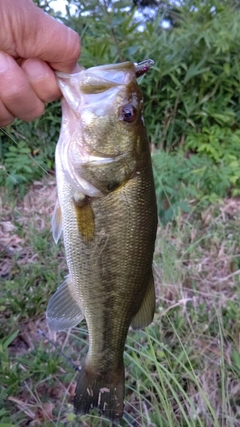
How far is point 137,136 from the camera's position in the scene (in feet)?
4.33

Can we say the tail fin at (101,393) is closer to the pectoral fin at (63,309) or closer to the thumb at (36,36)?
the pectoral fin at (63,309)

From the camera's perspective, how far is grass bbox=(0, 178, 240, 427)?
200 centimetres

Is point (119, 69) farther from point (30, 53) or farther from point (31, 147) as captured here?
point (31, 147)

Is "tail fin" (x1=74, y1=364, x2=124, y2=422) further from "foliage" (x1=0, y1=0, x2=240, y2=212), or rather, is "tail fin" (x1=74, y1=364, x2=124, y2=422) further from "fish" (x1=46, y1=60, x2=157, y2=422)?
"foliage" (x1=0, y1=0, x2=240, y2=212)

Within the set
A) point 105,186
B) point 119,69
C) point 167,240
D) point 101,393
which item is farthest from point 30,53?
point 167,240

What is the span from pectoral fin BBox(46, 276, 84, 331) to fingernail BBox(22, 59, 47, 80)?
651mm

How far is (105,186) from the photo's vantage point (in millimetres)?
1322

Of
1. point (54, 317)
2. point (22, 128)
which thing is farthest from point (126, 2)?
point (54, 317)

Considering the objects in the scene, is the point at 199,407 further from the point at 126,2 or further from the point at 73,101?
the point at 126,2

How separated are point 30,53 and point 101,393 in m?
1.14

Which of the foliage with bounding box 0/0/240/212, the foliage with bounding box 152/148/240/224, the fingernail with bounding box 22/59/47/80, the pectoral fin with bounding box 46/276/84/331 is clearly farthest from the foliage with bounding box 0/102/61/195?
the fingernail with bounding box 22/59/47/80

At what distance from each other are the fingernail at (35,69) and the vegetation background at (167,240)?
1.03 m

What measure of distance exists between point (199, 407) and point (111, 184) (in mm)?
1287

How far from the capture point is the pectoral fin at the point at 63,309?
144 cm
